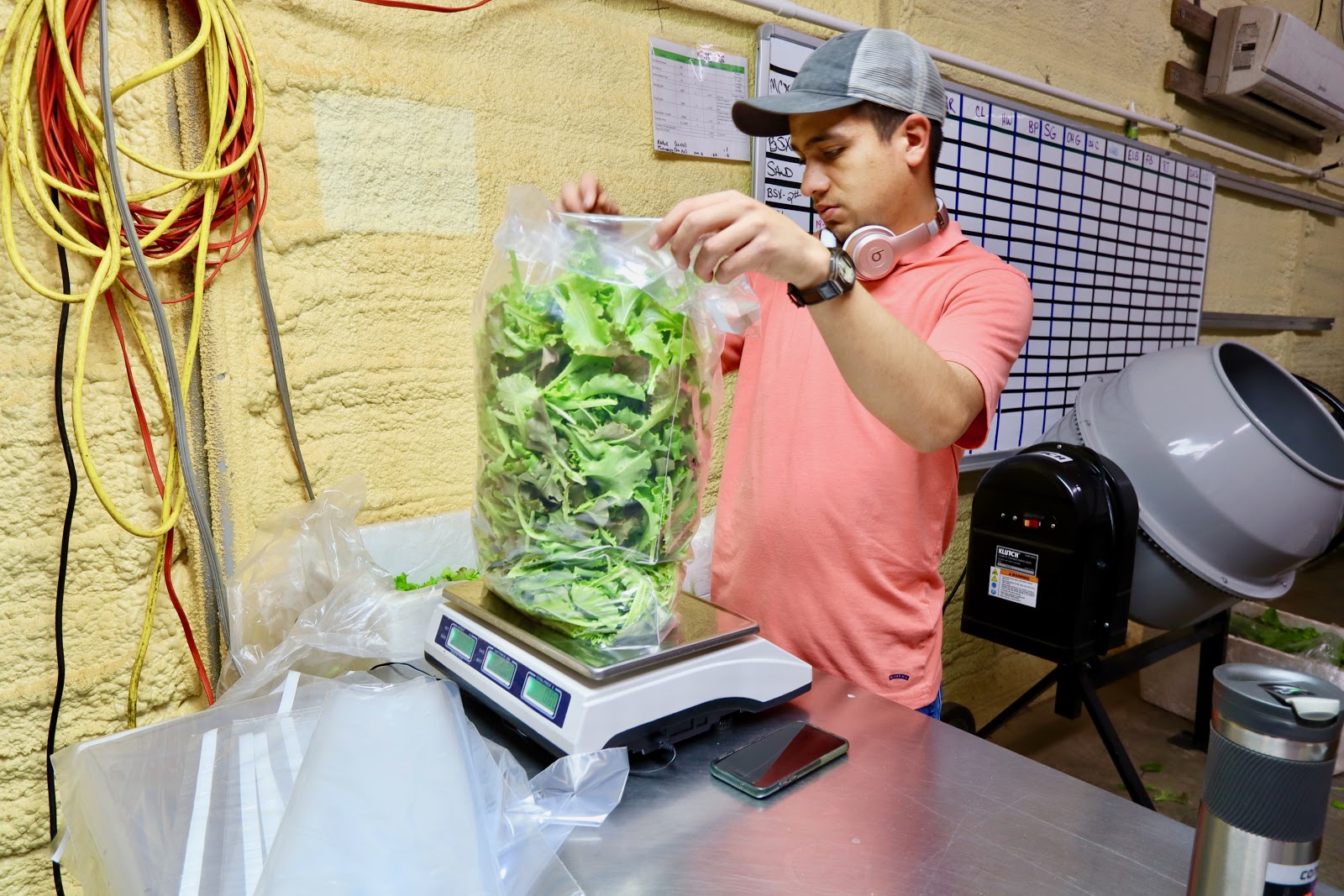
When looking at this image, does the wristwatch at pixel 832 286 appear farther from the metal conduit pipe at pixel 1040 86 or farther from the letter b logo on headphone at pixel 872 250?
the metal conduit pipe at pixel 1040 86

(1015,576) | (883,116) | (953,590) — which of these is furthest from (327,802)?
(953,590)

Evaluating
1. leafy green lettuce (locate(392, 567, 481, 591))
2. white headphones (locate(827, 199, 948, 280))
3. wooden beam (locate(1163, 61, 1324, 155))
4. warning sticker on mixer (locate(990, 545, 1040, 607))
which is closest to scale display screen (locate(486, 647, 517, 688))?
leafy green lettuce (locate(392, 567, 481, 591))

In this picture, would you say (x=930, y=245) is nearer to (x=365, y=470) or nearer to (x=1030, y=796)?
(x=1030, y=796)

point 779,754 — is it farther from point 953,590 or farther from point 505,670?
point 953,590

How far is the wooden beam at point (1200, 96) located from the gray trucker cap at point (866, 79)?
2.26 metres

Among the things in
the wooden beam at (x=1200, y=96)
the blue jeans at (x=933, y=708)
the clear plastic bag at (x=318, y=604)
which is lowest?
the blue jeans at (x=933, y=708)

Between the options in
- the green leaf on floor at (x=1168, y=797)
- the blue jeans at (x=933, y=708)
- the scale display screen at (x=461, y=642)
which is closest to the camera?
the scale display screen at (x=461, y=642)

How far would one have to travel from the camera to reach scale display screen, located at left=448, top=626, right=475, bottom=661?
0.89 metres

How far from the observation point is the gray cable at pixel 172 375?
0.98 metres

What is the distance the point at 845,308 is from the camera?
0.86 meters

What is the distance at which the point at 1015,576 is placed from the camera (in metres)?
1.82

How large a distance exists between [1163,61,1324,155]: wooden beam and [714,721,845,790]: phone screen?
3.04 m

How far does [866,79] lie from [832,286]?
1.65 feet

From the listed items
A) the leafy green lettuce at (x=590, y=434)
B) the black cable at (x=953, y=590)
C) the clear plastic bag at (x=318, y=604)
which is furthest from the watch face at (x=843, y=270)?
the black cable at (x=953, y=590)
